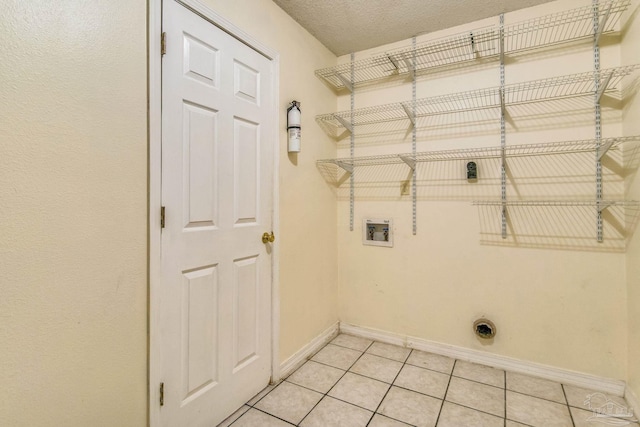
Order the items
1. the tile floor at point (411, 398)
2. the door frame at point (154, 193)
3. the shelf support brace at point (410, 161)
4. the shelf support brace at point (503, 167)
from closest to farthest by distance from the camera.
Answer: the door frame at point (154, 193) < the tile floor at point (411, 398) < the shelf support brace at point (503, 167) < the shelf support brace at point (410, 161)

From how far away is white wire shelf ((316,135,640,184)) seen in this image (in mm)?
1848

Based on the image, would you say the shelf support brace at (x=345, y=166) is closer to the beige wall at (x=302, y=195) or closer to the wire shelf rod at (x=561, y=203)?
the beige wall at (x=302, y=195)

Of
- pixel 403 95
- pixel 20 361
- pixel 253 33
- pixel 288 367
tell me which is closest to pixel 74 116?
pixel 20 361

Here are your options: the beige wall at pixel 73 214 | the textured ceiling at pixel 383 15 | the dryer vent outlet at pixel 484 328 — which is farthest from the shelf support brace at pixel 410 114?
the beige wall at pixel 73 214

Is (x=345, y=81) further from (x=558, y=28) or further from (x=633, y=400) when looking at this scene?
(x=633, y=400)

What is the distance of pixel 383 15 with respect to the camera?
213 centimetres

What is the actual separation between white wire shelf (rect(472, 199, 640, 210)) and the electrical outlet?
474 mm

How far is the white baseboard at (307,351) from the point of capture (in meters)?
2.09

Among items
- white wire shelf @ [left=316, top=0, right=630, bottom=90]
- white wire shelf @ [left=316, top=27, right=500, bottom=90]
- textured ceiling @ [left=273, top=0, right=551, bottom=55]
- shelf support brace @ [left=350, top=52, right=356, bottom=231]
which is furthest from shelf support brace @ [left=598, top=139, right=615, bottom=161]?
shelf support brace @ [left=350, top=52, right=356, bottom=231]

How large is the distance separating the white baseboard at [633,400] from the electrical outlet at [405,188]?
67.5 inches

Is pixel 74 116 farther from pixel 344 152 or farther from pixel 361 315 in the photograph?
pixel 361 315

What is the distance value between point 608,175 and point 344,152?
1.78 metres

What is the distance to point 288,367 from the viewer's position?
211 centimetres

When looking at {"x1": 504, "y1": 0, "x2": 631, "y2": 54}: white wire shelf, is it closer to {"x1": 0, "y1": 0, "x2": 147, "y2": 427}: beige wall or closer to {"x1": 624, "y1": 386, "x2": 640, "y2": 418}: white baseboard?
{"x1": 624, "y1": 386, "x2": 640, "y2": 418}: white baseboard
